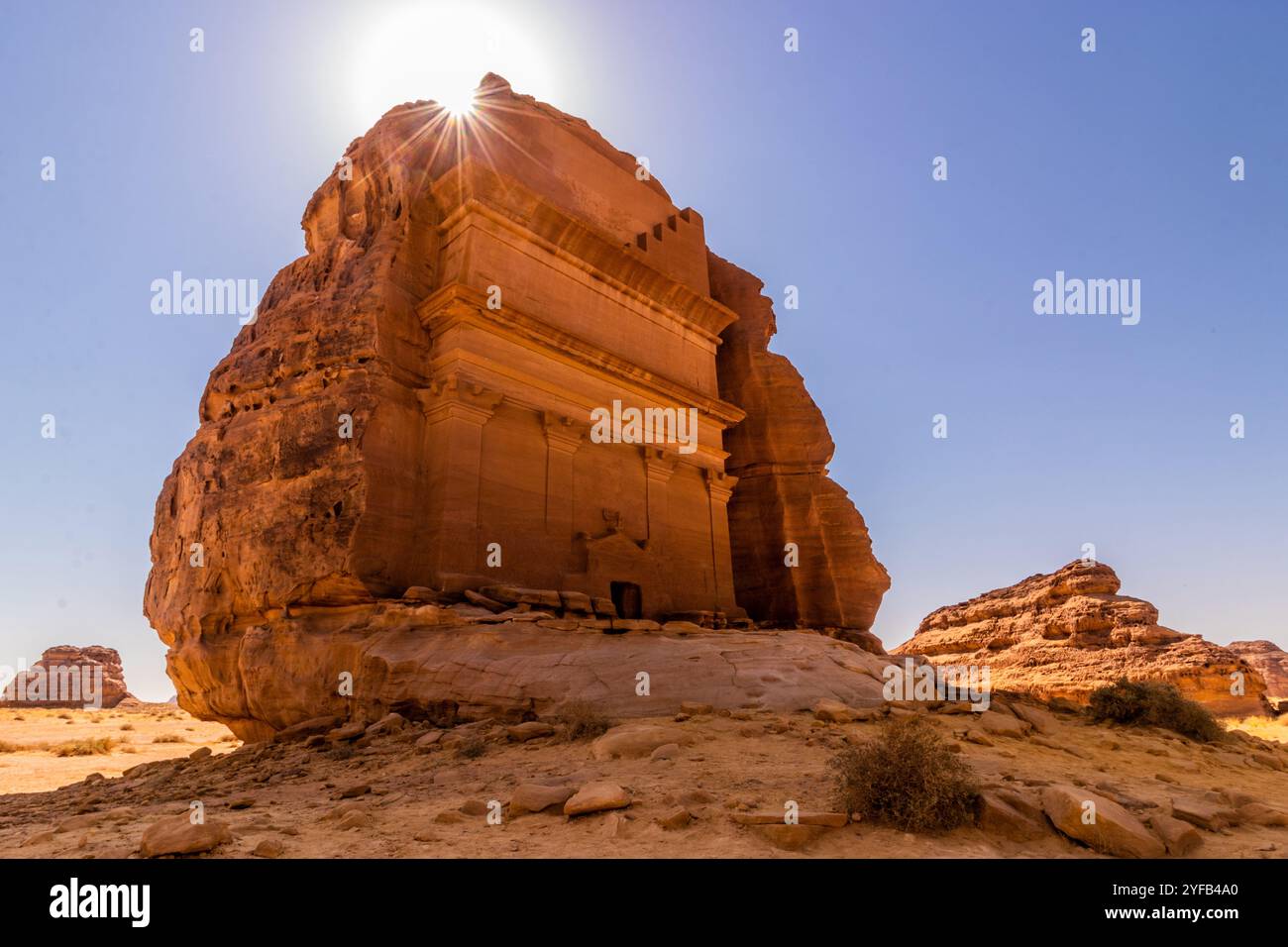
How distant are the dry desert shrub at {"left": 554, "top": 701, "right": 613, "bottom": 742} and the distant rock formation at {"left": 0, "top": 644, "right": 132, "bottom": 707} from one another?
2304 inches

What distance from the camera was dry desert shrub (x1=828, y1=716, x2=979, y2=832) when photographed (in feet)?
14.3

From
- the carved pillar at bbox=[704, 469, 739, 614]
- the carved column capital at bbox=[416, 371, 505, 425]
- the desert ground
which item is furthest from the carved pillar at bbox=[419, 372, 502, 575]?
the carved pillar at bbox=[704, 469, 739, 614]

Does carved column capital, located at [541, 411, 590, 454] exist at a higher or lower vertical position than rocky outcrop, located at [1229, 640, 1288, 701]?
higher

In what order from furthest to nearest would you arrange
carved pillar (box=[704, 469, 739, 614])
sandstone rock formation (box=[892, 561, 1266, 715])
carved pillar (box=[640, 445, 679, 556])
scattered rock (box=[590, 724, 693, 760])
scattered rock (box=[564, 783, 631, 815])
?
sandstone rock formation (box=[892, 561, 1266, 715]) → carved pillar (box=[704, 469, 739, 614]) → carved pillar (box=[640, 445, 679, 556]) → scattered rock (box=[590, 724, 693, 760]) → scattered rock (box=[564, 783, 631, 815])

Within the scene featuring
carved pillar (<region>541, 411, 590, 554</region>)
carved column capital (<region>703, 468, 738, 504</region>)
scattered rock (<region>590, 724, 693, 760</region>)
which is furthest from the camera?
carved column capital (<region>703, 468, 738, 504</region>)

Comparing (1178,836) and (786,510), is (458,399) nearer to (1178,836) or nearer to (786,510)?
(786,510)

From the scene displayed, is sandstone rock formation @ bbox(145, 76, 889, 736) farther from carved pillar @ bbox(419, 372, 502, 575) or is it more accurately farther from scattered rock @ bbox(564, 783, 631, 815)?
scattered rock @ bbox(564, 783, 631, 815)

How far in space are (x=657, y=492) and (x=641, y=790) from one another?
37.5ft

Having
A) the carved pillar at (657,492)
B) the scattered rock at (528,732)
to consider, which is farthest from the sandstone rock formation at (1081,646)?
the scattered rock at (528,732)

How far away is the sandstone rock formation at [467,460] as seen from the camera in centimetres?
1116

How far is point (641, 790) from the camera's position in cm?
531

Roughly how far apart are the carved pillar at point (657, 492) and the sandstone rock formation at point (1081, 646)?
486 inches

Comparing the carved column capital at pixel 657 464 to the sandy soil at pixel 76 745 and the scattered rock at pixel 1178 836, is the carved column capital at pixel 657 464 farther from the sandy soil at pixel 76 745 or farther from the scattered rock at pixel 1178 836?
the sandy soil at pixel 76 745
